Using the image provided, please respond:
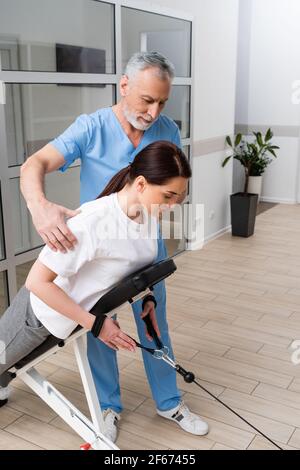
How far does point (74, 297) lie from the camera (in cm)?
147

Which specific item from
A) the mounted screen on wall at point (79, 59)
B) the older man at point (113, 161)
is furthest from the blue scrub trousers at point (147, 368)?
the mounted screen on wall at point (79, 59)

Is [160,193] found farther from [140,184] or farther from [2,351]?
[2,351]

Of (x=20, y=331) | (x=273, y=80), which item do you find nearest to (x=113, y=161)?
(x=20, y=331)

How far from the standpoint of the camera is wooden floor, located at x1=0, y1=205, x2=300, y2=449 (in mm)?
1856

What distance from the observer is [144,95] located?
60.7 inches

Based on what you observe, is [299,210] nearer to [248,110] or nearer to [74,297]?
[248,110]

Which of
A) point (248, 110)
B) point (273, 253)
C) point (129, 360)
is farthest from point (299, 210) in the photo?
point (129, 360)

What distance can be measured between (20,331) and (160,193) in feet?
2.04

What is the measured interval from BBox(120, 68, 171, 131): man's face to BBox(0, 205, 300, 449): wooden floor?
1.13 m

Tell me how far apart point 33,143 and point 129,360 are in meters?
1.18

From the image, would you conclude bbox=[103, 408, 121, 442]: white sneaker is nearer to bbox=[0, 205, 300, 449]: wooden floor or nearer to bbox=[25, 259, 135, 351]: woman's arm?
bbox=[0, 205, 300, 449]: wooden floor

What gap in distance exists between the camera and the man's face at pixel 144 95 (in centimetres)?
152

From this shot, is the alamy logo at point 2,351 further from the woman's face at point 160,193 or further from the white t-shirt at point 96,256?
the woman's face at point 160,193

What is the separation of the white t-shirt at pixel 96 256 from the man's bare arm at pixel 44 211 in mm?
28
